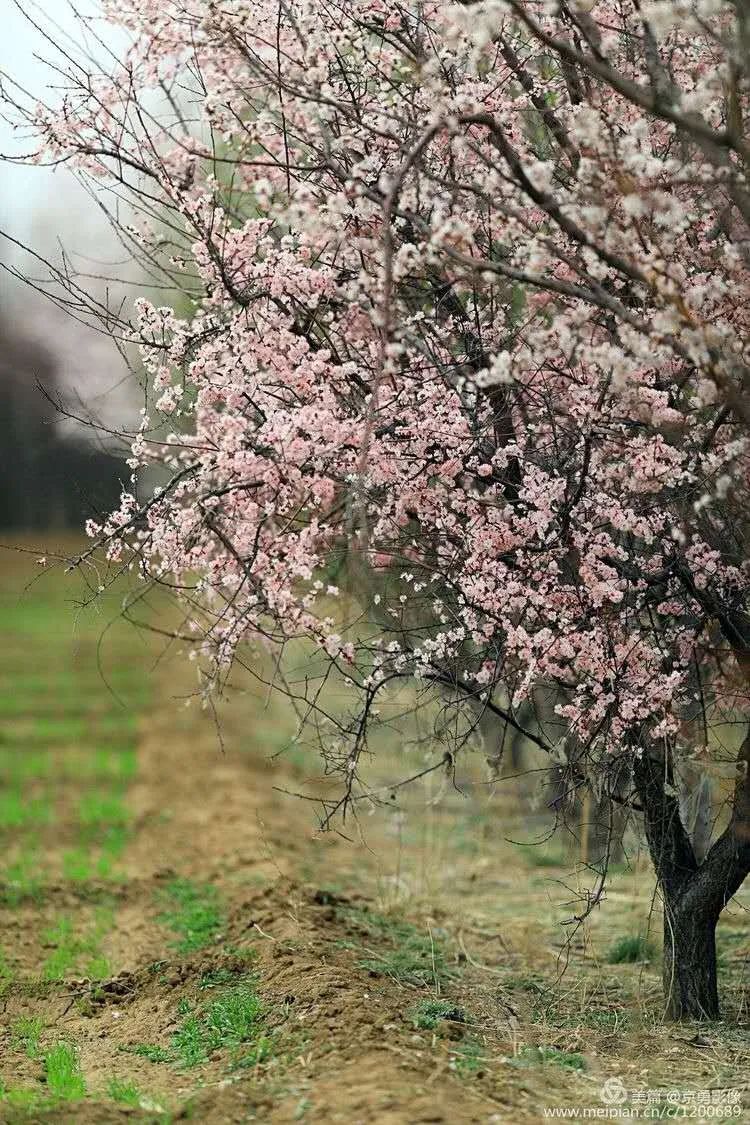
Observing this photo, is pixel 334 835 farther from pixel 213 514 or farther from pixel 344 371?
pixel 344 371

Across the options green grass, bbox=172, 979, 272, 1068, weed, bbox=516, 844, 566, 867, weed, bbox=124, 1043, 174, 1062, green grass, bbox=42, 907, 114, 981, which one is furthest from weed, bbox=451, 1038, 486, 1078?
weed, bbox=516, 844, 566, 867

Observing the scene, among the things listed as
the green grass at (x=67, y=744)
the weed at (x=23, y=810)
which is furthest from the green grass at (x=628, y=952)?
the weed at (x=23, y=810)

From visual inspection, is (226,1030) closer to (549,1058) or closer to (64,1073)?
(64,1073)

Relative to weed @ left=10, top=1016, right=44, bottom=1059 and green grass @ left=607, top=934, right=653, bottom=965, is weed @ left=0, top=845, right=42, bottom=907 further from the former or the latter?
green grass @ left=607, top=934, right=653, bottom=965

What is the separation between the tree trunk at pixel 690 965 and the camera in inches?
223

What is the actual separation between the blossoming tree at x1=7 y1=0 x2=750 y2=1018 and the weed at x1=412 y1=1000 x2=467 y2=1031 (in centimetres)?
106

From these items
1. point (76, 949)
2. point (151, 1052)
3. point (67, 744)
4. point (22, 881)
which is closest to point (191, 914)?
point (76, 949)

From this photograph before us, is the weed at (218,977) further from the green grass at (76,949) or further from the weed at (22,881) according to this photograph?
the weed at (22,881)

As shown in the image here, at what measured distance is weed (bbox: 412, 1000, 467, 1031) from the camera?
4.84 metres

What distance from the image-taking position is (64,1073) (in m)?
4.65

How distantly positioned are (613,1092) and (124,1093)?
5.69ft

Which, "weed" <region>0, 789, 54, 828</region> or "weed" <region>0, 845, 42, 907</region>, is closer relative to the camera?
"weed" <region>0, 845, 42, 907</region>

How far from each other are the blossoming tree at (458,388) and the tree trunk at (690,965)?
1 centimetres

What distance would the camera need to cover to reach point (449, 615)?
5.48m
